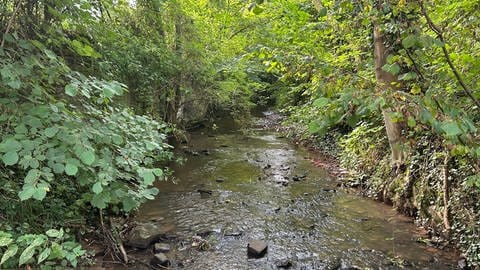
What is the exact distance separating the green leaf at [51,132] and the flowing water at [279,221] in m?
3.31

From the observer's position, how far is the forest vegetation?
7.72 feet

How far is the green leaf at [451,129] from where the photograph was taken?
1935mm

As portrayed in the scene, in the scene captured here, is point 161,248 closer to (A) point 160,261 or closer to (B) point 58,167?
(A) point 160,261

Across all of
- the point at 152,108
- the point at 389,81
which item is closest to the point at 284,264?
the point at 389,81

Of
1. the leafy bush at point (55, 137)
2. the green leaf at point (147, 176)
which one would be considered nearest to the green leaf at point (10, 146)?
the leafy bush at point (55, 137)

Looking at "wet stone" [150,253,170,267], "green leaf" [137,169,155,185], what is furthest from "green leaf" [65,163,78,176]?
"wet stone" [150,253,170,267]

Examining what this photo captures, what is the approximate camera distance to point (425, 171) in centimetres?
648

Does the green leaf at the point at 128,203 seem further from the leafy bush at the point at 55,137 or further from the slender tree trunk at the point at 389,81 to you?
the slender tree trunk at the point at 389,81

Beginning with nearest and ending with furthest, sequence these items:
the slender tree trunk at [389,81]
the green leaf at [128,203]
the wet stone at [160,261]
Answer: the green leaf at [128,203]
the wet stone at [160,261]
the slender tree trunk at [389,81]

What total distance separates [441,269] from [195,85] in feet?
32.5

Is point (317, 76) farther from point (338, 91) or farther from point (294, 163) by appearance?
point (294, 163)

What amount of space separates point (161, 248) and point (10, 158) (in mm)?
3662

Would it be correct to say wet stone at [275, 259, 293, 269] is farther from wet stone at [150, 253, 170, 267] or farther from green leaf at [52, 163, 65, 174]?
green leaf at [52, 163, 65, 174]

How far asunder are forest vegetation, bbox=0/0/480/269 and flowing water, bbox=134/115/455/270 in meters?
0.68
